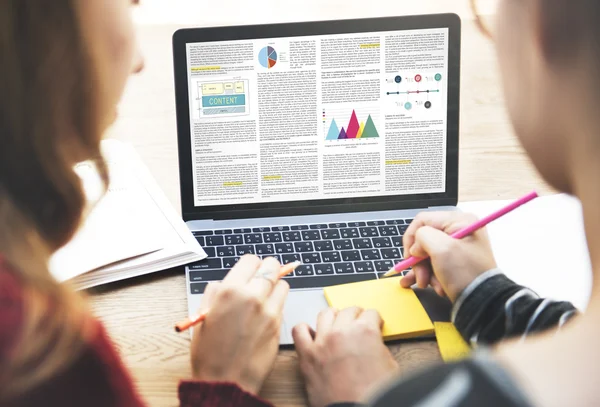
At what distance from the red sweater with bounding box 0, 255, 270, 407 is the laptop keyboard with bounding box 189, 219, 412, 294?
12.5 inches

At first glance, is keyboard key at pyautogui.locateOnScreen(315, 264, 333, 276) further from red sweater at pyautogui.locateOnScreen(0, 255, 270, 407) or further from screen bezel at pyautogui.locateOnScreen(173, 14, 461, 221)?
red sweater at pyautogui.locateOnScreen(0, 255, 270, 407)

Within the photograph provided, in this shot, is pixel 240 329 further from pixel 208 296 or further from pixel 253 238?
pixel 253 238

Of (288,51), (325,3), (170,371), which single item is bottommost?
(170,371)

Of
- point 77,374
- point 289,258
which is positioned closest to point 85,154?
point 77,374

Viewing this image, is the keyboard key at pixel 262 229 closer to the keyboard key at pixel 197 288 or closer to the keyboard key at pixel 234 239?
the keyboard key at pixel 234 239

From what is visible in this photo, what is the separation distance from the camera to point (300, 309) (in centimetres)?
85

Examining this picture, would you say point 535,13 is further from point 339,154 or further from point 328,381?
point 339,154

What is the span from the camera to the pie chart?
101 cm

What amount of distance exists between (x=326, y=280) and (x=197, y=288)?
0.16 metres

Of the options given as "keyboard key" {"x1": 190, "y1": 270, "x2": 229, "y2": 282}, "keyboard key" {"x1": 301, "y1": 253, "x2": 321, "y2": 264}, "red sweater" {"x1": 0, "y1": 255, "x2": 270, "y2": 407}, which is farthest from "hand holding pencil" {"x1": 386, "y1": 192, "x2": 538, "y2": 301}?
"red sweater" {"x1": 0, "y1": 255, "x2": 270, "y2": 407}

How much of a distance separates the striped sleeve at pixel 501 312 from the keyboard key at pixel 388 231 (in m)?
0.19

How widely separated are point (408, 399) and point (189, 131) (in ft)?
2.33

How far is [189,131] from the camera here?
101 centimetres

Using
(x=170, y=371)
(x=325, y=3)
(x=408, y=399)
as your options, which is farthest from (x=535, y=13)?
(x=325, y=3)
